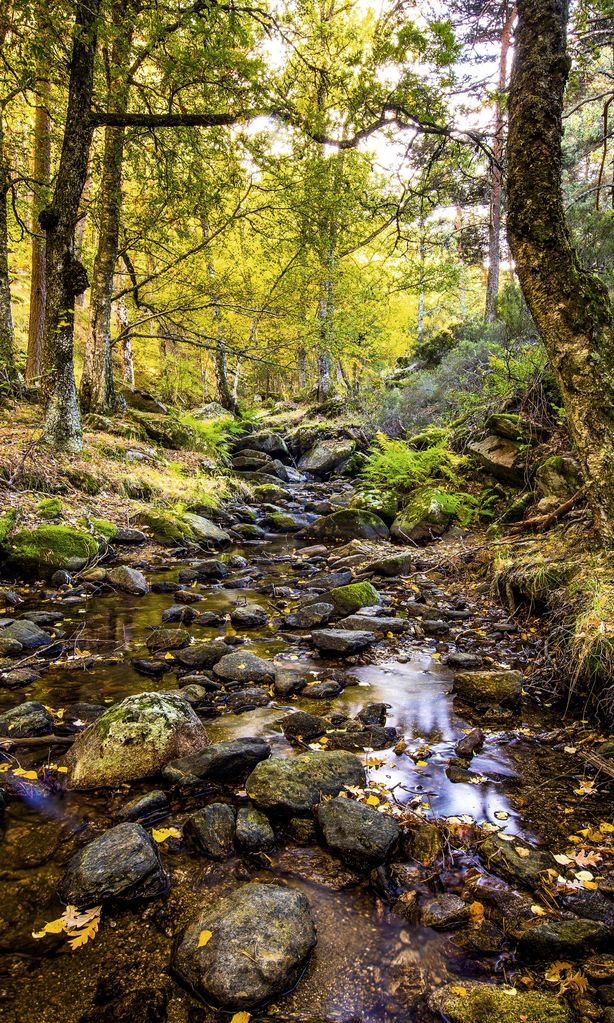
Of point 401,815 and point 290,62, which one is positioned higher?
point 290,62

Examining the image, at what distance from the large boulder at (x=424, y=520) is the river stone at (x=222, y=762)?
21.2 ft

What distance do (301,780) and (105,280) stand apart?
450 inches

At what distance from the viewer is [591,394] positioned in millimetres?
4070

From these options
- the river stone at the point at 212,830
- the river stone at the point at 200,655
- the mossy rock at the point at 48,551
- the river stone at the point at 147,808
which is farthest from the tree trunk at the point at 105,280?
the river stone at the point at 212,830

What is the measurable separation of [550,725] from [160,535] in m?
6.96

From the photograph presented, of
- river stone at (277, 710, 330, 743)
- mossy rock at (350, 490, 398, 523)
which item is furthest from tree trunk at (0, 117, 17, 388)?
river stone at (277, 710, 330, 743)

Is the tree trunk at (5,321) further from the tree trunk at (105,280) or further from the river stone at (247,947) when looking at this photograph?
the river stone at (247,947)

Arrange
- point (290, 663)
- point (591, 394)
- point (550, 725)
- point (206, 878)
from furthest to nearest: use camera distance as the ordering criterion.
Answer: point (290, 663) < point (591, 394) < point (550, 725) < point (206, 878)

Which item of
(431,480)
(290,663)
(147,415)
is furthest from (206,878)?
(147,415)

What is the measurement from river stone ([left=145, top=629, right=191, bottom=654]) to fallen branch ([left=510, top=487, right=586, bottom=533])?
4.46m

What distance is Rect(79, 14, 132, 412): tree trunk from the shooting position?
32.0 feet

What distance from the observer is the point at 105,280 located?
1094cm

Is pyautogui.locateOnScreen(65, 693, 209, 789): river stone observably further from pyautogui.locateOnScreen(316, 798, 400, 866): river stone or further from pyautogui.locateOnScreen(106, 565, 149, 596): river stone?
pyautogui.locateOnScreen(106, 565, 149, 596): river stone

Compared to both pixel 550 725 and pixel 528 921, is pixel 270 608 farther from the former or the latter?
pixel 528 921
